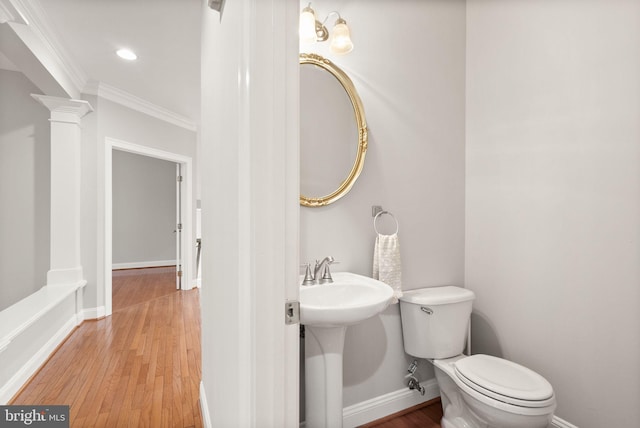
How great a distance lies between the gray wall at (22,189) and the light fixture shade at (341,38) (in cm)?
319

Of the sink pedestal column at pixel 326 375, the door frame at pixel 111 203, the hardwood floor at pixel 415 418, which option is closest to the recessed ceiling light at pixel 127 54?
the door frame at pixel 111 203

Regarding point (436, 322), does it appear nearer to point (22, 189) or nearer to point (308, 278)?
point (308, 278)

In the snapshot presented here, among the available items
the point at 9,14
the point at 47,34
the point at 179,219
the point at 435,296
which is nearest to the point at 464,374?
the point at 435,296

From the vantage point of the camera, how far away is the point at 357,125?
1683 mm

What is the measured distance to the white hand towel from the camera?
1.61m

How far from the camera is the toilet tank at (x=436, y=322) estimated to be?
5.35 ft

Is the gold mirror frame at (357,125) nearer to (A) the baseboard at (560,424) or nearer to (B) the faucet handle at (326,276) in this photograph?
(B) the faucet handle at (326,276)

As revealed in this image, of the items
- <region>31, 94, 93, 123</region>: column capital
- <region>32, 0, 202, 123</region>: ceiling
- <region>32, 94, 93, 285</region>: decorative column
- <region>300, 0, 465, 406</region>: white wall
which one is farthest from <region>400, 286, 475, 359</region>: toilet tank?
<region>31, 94, 93, 123</region>: column capital

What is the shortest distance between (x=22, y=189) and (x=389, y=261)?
3487 mm

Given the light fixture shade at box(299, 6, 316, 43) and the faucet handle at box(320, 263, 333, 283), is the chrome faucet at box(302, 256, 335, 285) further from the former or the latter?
the light fixture shade at box(299, 6, 316, 43)

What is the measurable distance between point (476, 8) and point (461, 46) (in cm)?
23

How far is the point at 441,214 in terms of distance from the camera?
6.40ft

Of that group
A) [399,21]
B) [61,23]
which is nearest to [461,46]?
[399,21]

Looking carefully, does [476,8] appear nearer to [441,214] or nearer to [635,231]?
[441,214]
